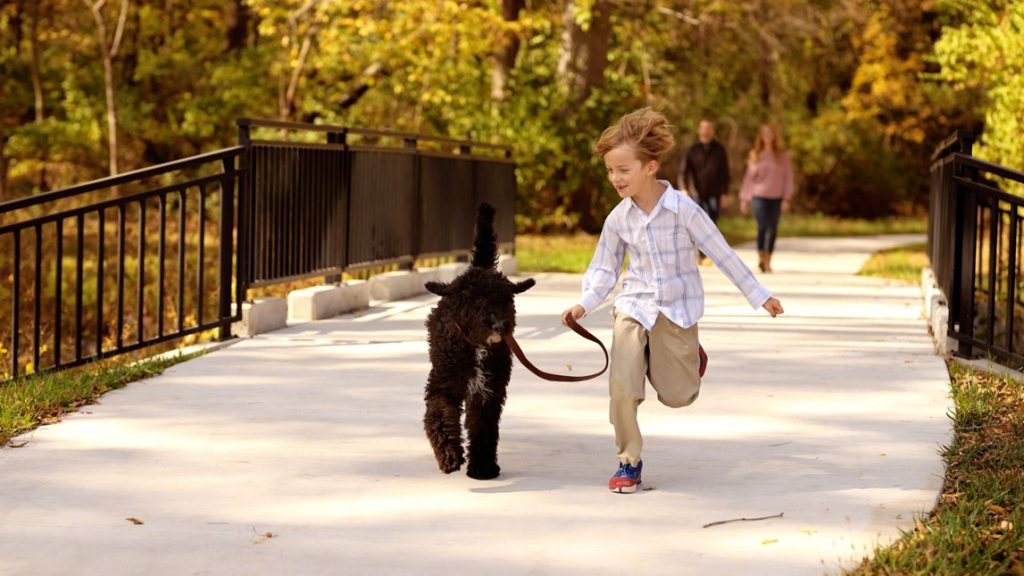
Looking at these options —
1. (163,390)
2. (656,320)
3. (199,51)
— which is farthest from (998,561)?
(199,51)

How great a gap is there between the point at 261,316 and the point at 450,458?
5.00 m

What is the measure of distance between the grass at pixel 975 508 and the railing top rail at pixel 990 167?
1588mm

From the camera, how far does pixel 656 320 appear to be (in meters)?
6.14

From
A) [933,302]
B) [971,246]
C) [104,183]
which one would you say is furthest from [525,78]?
[104,183]

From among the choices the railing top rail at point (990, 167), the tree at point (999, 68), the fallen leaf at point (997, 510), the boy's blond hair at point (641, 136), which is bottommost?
the fallen leaf at point (997, 510)

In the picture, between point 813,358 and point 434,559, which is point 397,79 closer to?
point 813,358

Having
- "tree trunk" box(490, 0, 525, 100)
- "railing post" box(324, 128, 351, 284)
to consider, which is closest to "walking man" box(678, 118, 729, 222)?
"railing post" box(324, 128, 351, 284)

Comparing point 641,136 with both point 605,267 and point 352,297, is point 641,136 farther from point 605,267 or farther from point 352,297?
point 352,297

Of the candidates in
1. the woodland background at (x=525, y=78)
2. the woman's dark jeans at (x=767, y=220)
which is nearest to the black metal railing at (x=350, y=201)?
the woman's dark jeans at (x=767, y=220)

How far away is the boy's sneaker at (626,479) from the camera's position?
6.16m

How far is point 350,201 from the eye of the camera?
1302 cm

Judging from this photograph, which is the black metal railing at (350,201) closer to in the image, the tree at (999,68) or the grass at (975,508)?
the grass at (975,508)

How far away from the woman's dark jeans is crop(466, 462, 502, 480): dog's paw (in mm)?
12693

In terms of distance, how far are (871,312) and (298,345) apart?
5443 millimetres
